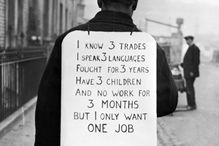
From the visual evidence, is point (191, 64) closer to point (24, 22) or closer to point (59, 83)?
point (24, 22)

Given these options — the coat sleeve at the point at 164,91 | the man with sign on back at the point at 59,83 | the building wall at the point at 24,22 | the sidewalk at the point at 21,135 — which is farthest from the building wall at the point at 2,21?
the coat sleeve at the point at 164,91

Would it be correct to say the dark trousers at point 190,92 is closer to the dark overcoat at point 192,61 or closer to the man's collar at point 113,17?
the dark overcoat at point 192,61

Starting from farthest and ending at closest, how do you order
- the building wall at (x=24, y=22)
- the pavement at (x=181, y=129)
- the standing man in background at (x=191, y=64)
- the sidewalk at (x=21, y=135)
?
the building wall at (x=24, y=22)
the standing man in background at (x=191, y=64)
the pavement at (x=181, y=129)
the sidewalk at (x=21, y=135)

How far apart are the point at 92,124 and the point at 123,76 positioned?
0.32 meters

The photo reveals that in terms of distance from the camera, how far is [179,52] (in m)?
20.8

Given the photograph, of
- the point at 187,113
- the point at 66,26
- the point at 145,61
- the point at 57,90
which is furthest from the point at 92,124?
the point at 66,26

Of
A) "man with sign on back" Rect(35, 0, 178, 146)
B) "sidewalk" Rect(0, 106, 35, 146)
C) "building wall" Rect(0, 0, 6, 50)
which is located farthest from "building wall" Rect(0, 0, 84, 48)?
"man with sign on back" Rect(35, 0, 178, 146)

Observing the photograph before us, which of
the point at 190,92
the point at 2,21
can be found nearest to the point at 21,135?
the point at 190,92

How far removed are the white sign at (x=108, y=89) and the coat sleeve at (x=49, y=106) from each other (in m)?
0.05

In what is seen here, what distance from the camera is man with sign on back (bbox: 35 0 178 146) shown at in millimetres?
2721

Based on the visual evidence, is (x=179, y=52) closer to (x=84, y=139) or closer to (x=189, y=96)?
(x=189, y=96)

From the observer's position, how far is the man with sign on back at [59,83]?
8.93 feet

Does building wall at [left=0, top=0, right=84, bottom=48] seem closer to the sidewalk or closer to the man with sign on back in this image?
the sidewalk

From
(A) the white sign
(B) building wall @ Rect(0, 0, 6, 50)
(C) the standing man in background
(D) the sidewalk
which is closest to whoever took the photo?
(A) the white sign
